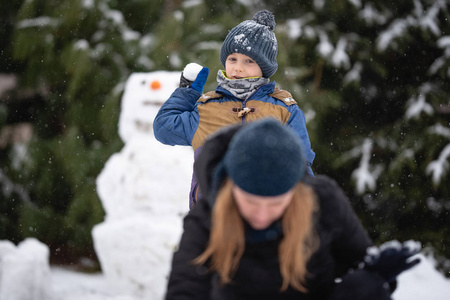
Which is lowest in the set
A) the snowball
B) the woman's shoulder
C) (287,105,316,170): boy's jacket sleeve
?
(287,105,316,170): boy's jacket sleeve

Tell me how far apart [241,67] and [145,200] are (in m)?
2.40

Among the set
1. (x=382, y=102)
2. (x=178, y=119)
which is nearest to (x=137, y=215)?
(x=178, y=119)

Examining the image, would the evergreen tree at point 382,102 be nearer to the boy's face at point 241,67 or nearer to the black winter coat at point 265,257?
the boy's face at point 241,67

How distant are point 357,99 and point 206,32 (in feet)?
7.56

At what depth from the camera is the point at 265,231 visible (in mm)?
1146

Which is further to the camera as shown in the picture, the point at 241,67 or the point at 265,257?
the point at 241,67

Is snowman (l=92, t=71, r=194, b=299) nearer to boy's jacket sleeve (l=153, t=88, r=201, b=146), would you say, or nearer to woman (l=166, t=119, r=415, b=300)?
boy's jacket sleeve (l=153, t=88, r=201, b=146)

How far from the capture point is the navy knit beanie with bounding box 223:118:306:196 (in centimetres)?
105

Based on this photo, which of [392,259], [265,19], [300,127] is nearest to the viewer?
[392,259]

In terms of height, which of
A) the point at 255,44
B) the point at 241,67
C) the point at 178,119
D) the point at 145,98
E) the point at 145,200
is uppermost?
the point at 255,44

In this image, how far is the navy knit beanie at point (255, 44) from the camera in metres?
1.94

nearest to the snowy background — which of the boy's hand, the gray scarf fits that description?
the boy's hand

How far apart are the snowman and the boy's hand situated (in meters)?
2.03

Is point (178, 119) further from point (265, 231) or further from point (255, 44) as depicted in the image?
point (265, 231)
